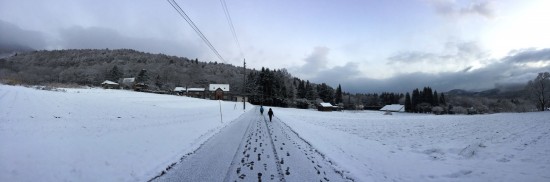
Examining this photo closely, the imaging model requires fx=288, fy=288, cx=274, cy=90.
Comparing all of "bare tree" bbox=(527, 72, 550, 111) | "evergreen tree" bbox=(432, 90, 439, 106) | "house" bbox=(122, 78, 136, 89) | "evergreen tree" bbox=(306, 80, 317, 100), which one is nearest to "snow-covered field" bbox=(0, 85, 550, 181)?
"bare tree" bbox=(527, 72, 550, 111)

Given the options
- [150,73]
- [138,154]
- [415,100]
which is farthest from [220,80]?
[138,154]

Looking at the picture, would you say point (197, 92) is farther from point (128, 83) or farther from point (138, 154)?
point (138, 154)

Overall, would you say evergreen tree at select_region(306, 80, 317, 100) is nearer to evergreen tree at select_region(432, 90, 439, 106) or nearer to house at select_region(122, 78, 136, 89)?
evergreen tree at select_region(432, 90, 439, 106)

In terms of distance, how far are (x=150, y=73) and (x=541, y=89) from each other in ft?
490

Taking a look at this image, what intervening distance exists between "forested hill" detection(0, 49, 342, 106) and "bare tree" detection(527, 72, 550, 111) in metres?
70.5

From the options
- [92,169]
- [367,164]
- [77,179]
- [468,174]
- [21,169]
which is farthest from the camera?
[367,164]

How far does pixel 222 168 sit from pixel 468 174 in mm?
7266

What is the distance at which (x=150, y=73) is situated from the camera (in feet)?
486

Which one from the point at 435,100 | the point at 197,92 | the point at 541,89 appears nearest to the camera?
the point at 541,89

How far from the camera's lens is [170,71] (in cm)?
15675

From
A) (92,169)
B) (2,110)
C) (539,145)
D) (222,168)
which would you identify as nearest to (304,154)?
(222,168)

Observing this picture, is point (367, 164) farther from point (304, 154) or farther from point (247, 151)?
point (247, 151)

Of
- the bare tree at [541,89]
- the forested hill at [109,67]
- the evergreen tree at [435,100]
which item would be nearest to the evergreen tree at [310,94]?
the forested hill at [109,67]

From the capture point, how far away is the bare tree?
63438 mm
